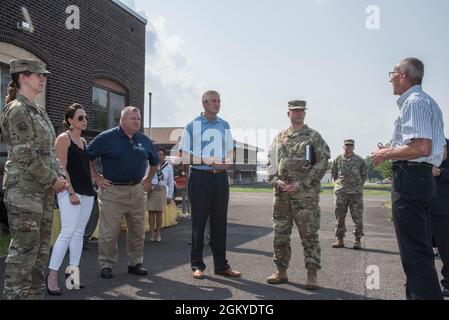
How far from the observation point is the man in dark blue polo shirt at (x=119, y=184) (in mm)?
5988

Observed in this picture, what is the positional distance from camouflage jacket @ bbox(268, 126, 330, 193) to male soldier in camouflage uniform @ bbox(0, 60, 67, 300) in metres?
2.73

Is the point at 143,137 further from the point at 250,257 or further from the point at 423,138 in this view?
the point at 423,138

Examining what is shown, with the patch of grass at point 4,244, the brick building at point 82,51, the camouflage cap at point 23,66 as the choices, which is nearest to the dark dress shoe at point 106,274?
the patch of grass at point 4,244

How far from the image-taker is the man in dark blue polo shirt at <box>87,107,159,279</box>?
5.99 m

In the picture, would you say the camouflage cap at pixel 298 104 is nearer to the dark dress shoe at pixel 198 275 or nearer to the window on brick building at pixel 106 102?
the dark dress shoe at pixel 198 275

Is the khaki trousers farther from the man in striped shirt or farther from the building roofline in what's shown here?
the building roofline

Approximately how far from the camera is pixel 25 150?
155 inches

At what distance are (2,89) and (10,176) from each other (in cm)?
719

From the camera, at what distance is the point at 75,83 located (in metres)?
12.2

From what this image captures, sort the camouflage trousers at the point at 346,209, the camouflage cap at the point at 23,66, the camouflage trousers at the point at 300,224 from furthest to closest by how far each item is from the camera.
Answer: the camouflage trousers at the point at 346,209
the camouflage trousers at the point at 300,224
the camouflage cap at the point at 23,66

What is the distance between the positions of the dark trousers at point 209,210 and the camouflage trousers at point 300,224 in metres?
0.84

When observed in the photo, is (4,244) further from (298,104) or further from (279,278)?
(298,104)

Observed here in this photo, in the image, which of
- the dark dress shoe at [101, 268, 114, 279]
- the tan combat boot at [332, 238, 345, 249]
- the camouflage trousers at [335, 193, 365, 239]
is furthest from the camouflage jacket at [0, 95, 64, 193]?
the camouflage trousers at [335, 193, 365, 239]

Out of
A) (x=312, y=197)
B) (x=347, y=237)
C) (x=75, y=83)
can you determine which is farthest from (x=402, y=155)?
(x=75, y=83)
